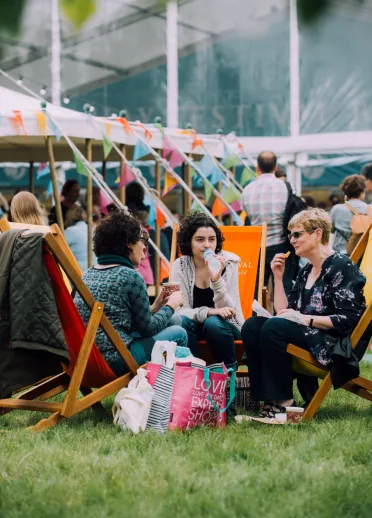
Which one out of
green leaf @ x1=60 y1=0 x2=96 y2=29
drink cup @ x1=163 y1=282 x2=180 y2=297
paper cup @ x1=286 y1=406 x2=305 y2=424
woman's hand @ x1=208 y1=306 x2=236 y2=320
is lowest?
paper cup @ x1=286 y1=406 x2=305 y2=424

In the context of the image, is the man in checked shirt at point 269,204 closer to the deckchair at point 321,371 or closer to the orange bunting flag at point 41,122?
the orange bunting flag at point 41,122

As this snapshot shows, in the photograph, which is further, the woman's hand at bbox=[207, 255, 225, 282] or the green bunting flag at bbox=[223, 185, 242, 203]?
the green bunting flag at bbox=[223, 185, 242, 203]

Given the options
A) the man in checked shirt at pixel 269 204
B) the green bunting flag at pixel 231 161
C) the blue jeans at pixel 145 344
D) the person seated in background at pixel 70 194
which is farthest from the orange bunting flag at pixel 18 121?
the blue jeans at pixel 145 344

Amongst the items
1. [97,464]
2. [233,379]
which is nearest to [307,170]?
[233,379]

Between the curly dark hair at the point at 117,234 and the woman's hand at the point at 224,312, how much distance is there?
608mm

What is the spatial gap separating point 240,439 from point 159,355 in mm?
608

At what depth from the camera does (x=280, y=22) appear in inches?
33.8

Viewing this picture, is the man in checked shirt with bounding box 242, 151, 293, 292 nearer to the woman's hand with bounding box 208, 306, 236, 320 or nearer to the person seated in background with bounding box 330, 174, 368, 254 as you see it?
the person seated in background with bounding box 330, 174, 368, 254

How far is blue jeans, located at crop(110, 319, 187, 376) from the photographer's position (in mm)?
4121

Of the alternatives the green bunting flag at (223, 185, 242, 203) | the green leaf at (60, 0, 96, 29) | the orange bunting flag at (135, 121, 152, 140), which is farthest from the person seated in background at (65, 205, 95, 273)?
the green leaf at (60, 0, 96, 29)

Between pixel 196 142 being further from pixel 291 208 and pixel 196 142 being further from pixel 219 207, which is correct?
pixel 291 208

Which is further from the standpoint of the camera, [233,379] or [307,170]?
[307,170]

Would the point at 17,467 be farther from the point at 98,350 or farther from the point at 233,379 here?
the point at 233,379

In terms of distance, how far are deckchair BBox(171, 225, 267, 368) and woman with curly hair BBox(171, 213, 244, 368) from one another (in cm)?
49
